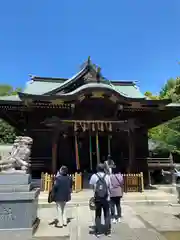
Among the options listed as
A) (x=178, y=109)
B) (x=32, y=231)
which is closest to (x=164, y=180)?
(x=178, y=109)

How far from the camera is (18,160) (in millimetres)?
5766

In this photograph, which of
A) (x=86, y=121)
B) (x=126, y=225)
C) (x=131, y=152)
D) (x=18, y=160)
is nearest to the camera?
(x=18, y=160)

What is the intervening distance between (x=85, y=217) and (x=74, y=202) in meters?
2.33

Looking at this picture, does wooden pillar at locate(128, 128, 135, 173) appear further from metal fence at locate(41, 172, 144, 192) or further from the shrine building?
metal fence at locate(41, 172, 144, 192)

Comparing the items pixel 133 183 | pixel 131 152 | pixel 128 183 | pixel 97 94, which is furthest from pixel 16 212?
pixel 131 152

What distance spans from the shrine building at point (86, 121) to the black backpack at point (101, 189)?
6743 mm

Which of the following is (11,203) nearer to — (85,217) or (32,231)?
(32,231)

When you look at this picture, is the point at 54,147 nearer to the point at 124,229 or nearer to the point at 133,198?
the point at 133,198

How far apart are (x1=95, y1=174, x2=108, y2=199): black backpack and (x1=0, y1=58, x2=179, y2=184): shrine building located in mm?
6743

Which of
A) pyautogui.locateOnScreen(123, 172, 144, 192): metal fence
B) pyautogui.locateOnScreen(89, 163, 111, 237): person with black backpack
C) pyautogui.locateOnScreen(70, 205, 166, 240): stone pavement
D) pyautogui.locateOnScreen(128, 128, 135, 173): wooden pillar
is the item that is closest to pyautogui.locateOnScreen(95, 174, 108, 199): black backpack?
pyautogui.locateOnScreen(89, 163, 111, 237): person with black backpack

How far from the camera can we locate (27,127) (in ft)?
42.4

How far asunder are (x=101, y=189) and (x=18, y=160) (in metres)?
2.38

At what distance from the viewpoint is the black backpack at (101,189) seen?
5.09 m

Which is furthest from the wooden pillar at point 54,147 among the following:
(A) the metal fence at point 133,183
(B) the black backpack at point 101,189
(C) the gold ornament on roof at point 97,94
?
(B) the black backpack at point 101,189
